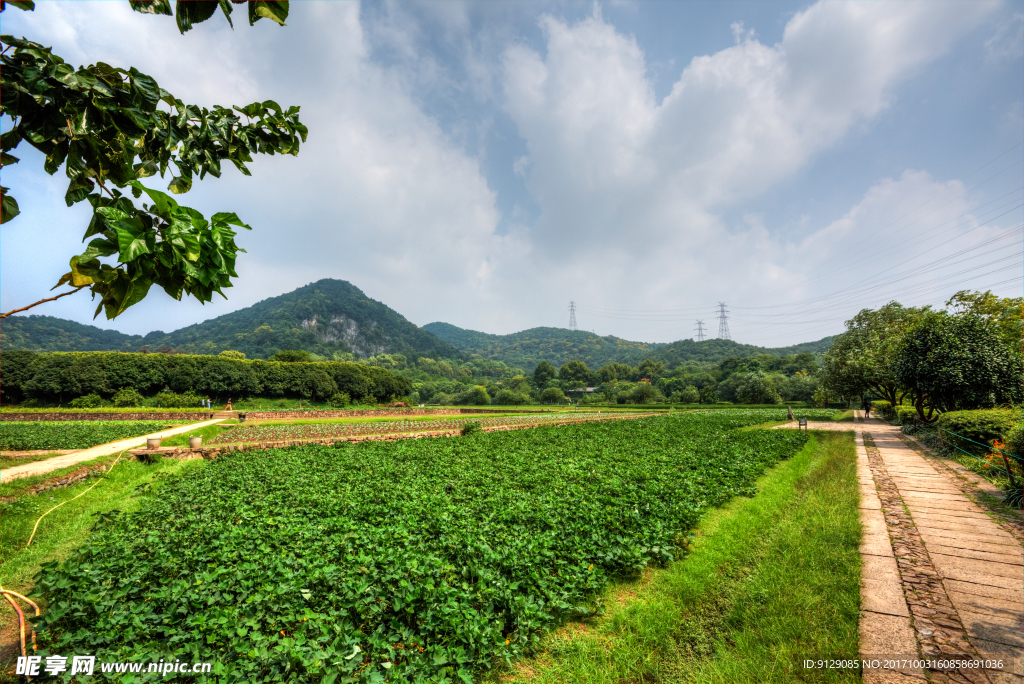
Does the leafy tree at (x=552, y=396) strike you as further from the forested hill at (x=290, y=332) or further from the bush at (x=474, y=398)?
the forested hill at (x=290, y=332)

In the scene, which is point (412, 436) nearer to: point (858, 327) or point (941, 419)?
point (941, 419)

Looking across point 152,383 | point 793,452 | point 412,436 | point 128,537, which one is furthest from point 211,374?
point 793,452

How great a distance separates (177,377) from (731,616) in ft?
164

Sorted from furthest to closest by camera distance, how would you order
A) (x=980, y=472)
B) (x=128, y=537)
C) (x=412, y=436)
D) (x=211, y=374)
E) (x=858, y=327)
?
(x=211, y=374), (x=858, y=327), (x=412, y=436), (x=980, y=472), (x=128, y=537)

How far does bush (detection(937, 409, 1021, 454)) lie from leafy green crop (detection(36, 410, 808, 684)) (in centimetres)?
616

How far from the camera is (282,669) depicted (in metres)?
3.26

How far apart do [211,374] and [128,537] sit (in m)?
42.8

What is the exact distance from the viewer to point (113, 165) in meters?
1.73

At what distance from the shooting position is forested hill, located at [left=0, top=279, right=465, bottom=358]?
8318 cm

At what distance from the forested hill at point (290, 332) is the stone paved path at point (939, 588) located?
104 meters

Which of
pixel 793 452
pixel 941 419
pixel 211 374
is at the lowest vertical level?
pixel 793 452

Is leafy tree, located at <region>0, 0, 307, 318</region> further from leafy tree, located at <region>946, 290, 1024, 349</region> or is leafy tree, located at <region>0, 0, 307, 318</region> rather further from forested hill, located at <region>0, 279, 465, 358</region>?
forested hill, located at <region>0, 279, 465, 358</region>

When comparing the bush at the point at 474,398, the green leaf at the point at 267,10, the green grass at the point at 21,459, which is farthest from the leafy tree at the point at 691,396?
the green leaf at the point at 267,10

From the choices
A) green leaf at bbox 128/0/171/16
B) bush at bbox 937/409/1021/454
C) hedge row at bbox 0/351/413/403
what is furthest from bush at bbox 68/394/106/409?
bush at bbox 937/409/1021/454
